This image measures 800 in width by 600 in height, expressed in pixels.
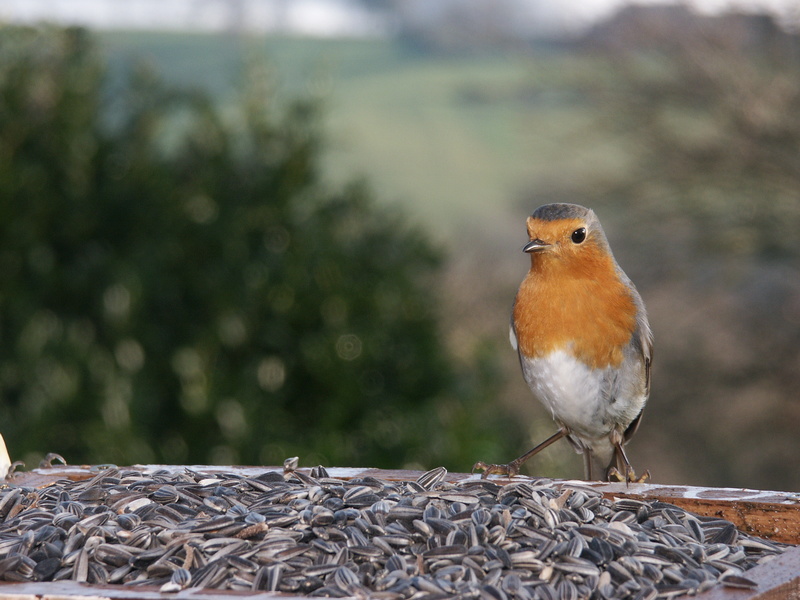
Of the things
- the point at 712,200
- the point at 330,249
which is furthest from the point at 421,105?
the point at 330,249

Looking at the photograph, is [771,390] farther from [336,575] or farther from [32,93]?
[336,575]

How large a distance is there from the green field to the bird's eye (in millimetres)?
3304

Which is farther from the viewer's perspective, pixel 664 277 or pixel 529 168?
pixel 529 168

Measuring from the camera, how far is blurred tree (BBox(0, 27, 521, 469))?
207 inches

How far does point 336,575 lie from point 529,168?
803 cm

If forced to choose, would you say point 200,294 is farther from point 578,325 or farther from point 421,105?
point 421,105

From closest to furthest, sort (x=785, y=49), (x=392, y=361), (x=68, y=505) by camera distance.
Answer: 1. (x=68, y=505)
2. (x=392, y=361)
3. (x=785, y=49)

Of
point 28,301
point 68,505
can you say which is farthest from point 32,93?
point 68,505

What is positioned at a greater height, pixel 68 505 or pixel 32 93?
pixel 32 93

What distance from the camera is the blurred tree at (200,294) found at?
207 inches

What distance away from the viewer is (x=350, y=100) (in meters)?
12.6

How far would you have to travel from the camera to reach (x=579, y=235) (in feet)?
10.8

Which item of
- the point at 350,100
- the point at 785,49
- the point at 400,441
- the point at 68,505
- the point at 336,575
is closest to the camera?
the point at 336,575

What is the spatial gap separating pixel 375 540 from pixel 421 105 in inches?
440
